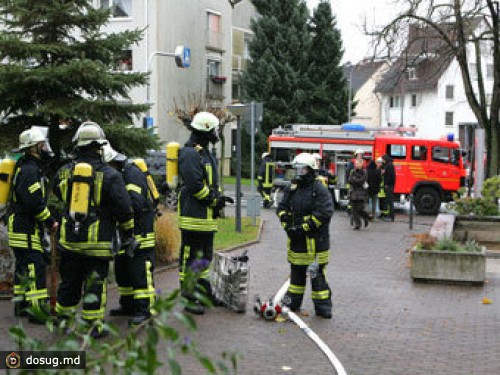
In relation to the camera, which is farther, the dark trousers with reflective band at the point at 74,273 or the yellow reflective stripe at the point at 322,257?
the yellow reflective stripe at the point at 322,257

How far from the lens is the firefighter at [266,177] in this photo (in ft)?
73.2

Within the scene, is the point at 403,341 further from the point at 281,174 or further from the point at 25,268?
the point at 281,174

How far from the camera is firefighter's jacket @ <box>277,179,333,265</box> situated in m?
8.38

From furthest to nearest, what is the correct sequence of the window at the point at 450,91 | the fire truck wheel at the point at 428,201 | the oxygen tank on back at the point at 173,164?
the window at the point at 450,91 → the fire truck wheel at the point at 428,201 → the oxygen tank on back at the point at 173,164

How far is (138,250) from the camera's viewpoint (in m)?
7.73

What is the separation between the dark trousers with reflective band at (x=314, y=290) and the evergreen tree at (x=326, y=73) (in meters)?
34.7

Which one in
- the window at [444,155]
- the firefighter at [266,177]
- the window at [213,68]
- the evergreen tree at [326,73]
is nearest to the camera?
the firefighter at [266,177]

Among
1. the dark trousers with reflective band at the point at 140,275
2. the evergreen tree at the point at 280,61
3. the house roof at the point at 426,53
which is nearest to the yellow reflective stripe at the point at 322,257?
the dark trousers with reflective band at the point at 140,275

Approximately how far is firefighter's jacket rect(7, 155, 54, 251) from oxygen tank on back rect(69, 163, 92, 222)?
1.00 metres

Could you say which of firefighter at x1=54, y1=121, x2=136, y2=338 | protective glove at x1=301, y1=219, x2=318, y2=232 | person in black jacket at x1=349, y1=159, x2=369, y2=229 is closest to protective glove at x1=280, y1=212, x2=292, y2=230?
protective glove at x1=301, y1=219, x2=318, y2=232

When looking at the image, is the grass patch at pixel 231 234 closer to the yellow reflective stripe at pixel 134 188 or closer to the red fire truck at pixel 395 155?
the yellow reflective stripe at pixel 134 188

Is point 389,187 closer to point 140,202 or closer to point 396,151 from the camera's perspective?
point 396,151

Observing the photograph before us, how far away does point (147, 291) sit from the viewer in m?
7.63

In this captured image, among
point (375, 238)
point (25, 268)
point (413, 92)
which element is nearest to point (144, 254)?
point (25, 268)
